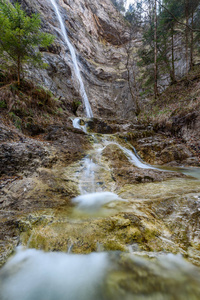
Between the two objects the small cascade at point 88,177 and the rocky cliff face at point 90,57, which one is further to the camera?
the rocky cliff face at point 90,57

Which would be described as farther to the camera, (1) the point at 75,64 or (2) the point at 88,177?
(1) the point at 75,64

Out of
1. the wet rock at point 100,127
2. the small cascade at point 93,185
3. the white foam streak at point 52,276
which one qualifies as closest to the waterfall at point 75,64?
the wet rock at point 100,127

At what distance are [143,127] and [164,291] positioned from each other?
8.44 metres

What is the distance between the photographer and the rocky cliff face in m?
15.0

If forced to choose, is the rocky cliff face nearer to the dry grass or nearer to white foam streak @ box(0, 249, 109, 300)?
the dry grass

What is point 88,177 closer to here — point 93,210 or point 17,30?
point 93,210

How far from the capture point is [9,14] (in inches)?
216

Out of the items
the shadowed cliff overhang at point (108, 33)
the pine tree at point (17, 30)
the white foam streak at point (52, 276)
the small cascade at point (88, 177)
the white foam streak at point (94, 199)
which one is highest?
the shadowed cliff overhang at point (108, 33)

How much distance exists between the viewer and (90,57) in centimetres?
2520

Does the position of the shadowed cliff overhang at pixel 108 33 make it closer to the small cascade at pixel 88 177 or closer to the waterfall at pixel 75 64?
the waterfall at pixel 75 64

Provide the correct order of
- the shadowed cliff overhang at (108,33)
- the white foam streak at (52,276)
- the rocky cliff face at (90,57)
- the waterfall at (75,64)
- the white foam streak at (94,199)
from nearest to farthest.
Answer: the white foam streak at (52,276) < the white foam streak at (94,199) < the rocky cliff face at (90,57) < the waterfall at (75,64) < the shadowed cliff overhang at (108,33)

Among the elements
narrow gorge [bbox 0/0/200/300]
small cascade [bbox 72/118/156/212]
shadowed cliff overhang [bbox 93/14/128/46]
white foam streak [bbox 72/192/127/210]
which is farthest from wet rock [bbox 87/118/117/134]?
shadowed cliff overhang [bbox 93/14/128/46]

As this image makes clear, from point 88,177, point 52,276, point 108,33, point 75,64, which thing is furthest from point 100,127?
point 108,33

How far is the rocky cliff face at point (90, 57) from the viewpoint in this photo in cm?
1496
